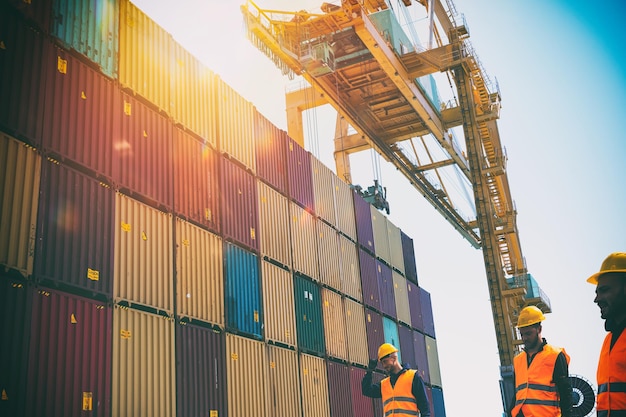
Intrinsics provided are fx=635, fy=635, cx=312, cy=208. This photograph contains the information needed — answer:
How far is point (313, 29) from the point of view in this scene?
2395cm

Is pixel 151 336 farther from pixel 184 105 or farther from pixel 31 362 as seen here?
pixel 184 105

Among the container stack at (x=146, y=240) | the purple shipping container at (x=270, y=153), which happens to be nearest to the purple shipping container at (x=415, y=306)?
the container stack at (x=146, y=240)

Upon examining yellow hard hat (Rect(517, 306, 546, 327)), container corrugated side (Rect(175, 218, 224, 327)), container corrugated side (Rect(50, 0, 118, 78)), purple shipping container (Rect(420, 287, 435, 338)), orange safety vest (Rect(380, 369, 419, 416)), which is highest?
container corrugated side (Rect(50, 0, 118, 78))

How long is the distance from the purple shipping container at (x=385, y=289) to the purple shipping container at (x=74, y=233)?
15.2 metres

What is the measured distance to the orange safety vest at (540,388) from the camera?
6.77 metres

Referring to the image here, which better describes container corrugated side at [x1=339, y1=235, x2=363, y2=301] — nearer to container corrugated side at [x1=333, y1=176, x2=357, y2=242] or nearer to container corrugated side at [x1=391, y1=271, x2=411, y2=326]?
container corrugated side at [x1=333, y1=176, x2=357, y2=242]

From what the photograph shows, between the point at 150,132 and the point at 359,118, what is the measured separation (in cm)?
1745

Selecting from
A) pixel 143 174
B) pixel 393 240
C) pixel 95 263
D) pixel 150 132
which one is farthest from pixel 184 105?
pixel 393 240

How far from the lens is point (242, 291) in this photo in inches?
604

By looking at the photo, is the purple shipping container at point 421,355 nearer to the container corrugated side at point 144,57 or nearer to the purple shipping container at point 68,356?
the container corrugated side at point 144,57

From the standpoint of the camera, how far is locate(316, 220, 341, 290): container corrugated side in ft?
67.1

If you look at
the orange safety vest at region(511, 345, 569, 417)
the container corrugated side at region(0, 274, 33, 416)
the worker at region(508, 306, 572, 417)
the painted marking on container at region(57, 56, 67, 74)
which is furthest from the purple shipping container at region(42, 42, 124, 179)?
the orange safety vest at region(511, 345, 569, 417)

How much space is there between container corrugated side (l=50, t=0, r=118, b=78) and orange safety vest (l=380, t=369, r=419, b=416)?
Answer: 802cm

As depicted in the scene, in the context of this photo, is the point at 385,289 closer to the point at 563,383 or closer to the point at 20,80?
the point at 20,80
